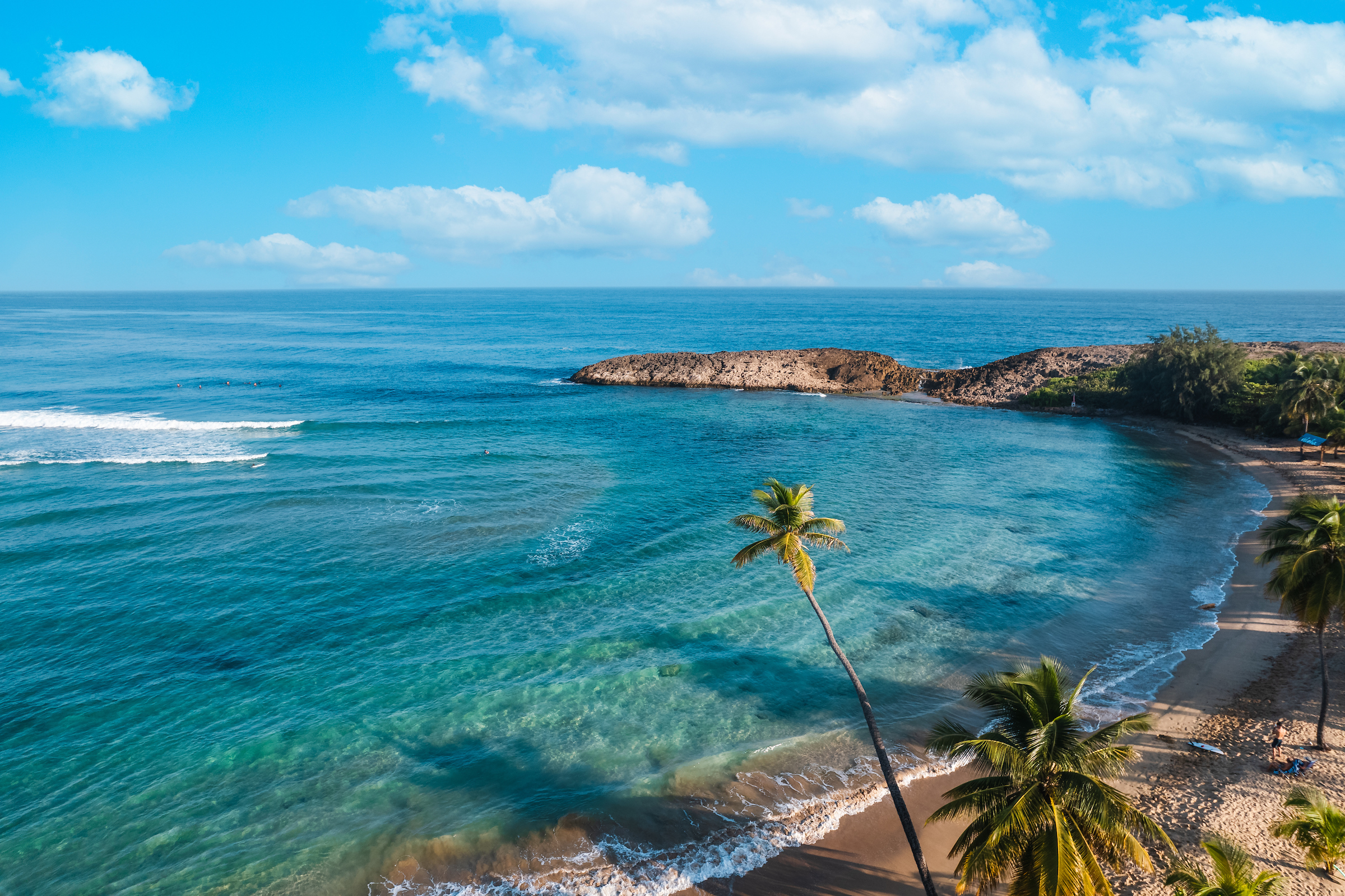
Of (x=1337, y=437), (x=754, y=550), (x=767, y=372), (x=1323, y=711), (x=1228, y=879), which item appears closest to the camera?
(x=1228, y=879)

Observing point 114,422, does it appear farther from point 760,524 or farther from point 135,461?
point 760,524

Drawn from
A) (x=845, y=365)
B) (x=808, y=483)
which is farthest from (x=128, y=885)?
(x=845, y=365)

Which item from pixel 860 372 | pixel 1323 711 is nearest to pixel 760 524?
pixel 1323 711

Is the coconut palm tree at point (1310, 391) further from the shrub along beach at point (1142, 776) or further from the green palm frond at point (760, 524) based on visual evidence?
the green palm frond at point (760, 524)

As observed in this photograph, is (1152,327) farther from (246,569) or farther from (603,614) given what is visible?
(246,569)

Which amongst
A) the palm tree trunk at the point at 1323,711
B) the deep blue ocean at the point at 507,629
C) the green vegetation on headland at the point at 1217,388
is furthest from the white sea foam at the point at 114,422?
the green vegetation on headland at the point at 1217,388

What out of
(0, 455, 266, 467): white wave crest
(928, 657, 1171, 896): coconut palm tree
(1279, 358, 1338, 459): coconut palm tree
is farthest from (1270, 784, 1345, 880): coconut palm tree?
(0, 455, 266, 467): white wave crest

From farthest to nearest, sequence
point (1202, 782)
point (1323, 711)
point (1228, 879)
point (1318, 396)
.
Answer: point (1318, 396) < point (1323, 711) < point (1202, 782) < point (1228, 879)
